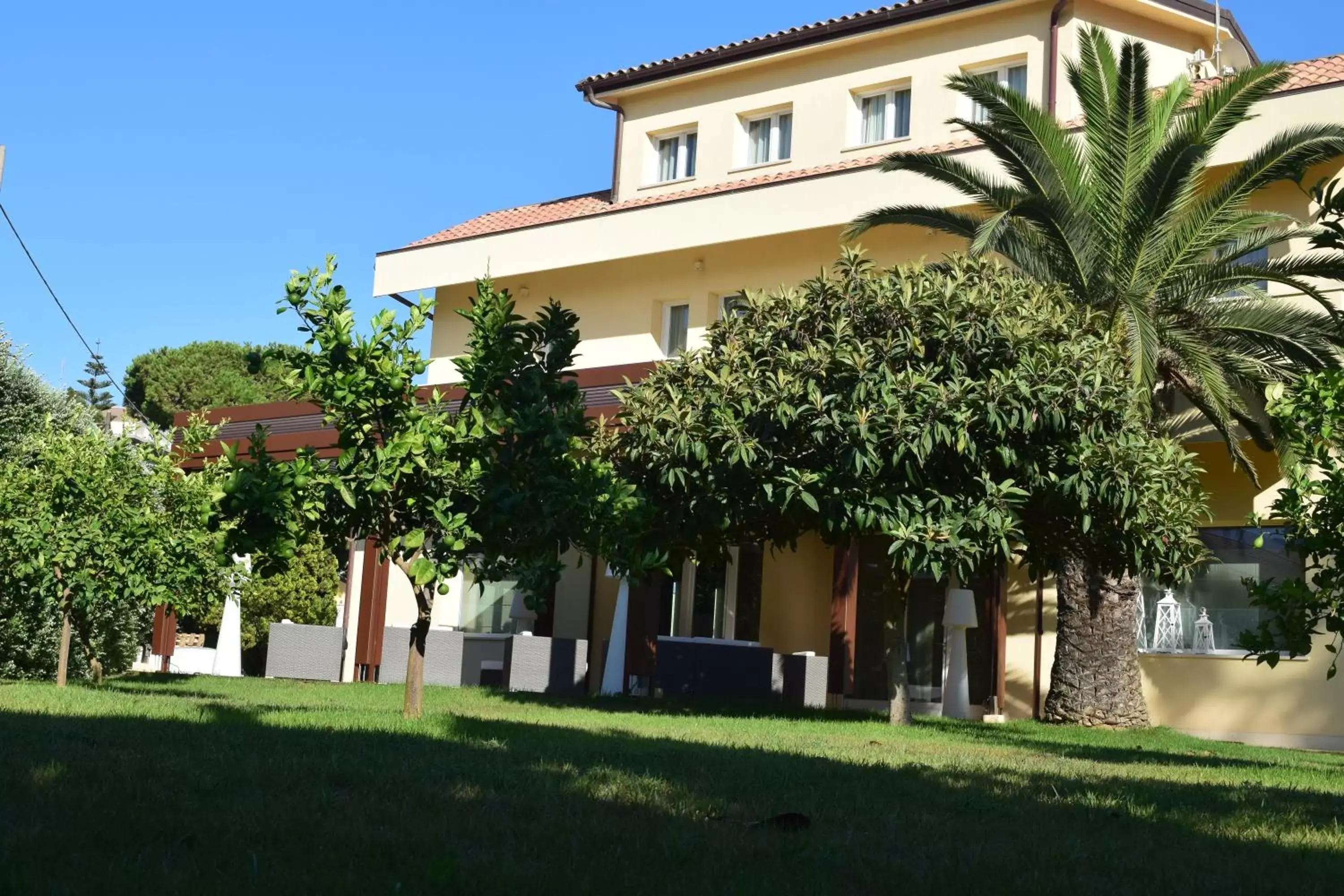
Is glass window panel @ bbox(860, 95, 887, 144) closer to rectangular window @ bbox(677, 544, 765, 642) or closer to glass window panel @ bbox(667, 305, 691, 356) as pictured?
glass window panel @ bbox(667, 305, 691, 356)

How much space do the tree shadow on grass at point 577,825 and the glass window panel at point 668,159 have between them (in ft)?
67.2

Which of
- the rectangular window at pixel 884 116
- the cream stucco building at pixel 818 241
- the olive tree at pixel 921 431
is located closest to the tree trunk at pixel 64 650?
the cream stucco building at pixel 818 241

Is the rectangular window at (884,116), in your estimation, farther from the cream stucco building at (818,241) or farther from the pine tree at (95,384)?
the pine tree at (95,384)

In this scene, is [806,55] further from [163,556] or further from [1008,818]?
[1008,818]

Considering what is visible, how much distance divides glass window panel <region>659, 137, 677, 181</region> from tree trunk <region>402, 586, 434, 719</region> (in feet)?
55.5

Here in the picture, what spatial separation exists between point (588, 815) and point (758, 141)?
22429 millimetres

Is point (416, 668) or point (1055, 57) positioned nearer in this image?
point (416, 668)

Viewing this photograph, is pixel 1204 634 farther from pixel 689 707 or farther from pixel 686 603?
pixel 686 603

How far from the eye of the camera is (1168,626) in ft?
66.5

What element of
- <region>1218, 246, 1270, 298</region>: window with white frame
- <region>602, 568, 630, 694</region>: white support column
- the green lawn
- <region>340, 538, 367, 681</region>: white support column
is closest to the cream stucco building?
<region>602, 568, 630, 694</region>: white support column

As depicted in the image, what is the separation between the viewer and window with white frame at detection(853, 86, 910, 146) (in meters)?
25.3

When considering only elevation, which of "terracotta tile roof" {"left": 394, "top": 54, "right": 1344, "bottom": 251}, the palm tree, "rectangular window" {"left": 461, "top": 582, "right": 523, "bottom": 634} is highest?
"terracotta tile roof" {"left": 394, "top": 54, "right": 1344, "bottom": 251}

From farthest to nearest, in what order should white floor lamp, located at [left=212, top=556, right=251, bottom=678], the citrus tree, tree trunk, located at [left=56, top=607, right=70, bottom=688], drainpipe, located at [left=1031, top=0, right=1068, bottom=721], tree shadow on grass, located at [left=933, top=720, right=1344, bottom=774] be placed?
1. white floor lamp, located at [left=212, top=556, right=251, bottom=678]
2. drainpipe, located at [left=1031, top=0, right=1068, bottom=721]
3. tree trunk, located at [left=56, top=607, right=70, bottom=688]
4. tree shadow on grass, located at [left=933, top=720, right=1344, bottom=774]
5. the citrus tree

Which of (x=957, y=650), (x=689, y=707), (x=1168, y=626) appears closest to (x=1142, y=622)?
(x=1168, y=626)
